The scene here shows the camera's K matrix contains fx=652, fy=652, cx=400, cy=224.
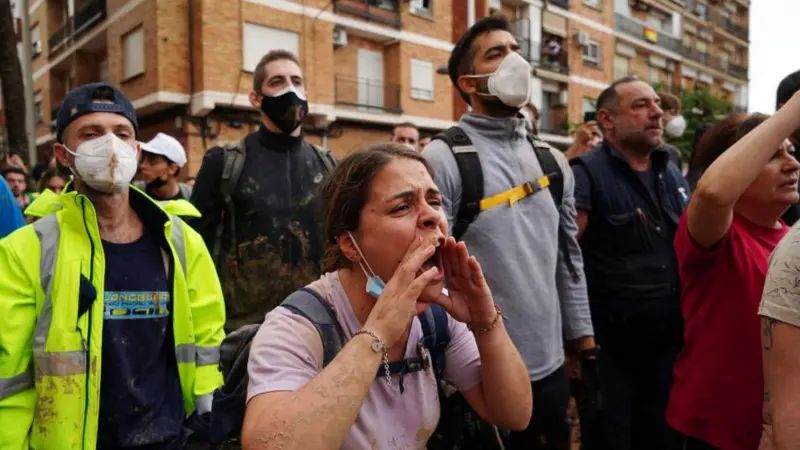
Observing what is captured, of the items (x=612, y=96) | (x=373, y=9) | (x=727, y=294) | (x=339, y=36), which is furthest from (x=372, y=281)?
(x=373, y=9)

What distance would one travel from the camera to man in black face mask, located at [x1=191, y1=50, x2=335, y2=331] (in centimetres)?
349

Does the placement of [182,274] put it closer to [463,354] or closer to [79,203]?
[79,203]

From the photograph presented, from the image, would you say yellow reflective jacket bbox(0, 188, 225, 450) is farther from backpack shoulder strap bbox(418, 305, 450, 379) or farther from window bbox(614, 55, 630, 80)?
window bbox(614, 55, 630, 80)

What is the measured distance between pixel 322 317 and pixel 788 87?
2.77 m

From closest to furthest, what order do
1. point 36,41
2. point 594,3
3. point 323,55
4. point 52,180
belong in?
point 52,180, point 323,55, point 36,41, point 594,3

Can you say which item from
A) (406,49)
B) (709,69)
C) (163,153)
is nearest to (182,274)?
(163,153)

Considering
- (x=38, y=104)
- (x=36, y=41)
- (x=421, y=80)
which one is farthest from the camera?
(x=38, y=104)

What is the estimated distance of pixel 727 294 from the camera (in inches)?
97.7

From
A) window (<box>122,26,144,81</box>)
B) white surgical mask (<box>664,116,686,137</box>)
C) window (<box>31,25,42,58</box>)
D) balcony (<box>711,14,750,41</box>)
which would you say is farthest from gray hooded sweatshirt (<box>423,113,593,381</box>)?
balcony (<box>711,14,750,41</box>)

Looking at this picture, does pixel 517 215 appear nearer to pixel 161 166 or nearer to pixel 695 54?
pixel 161 166

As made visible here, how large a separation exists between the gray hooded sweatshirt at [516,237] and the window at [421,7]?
19911mm

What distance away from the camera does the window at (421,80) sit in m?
21.6

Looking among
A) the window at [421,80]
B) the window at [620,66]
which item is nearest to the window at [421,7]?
the window at [421,80]

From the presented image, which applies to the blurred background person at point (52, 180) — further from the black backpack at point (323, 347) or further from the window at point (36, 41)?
the window at point (36, 41)
